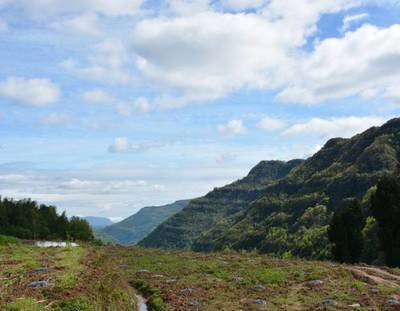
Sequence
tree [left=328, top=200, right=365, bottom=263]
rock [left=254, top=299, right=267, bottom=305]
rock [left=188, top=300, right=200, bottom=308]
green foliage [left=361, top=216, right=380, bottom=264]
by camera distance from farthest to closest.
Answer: green foliage [left=361, top=216, right=380, bottom=264]
tree [left=328, top=200, right=365, bottom=263]
rock [left=254, top=299, right=267, bottom=305]
rock [left=188, top=300, right=200, bottom=308]

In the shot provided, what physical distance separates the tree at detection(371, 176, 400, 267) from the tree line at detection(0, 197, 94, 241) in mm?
97870

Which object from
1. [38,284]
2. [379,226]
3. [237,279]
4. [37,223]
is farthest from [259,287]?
[37,223]

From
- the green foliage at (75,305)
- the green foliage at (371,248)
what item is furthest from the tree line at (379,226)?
the green foliage at (75,305)

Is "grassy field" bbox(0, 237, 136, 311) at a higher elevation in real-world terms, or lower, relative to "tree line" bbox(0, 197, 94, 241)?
lower

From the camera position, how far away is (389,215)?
7338 centimetres

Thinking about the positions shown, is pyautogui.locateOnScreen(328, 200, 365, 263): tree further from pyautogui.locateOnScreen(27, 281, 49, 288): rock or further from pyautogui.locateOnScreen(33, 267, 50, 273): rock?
pyautogui.locateOnScreen(27, 281, 49, 288): rock

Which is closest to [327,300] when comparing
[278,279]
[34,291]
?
[278,279]

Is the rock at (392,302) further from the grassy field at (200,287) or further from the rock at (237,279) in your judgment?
the rock at (237,279)

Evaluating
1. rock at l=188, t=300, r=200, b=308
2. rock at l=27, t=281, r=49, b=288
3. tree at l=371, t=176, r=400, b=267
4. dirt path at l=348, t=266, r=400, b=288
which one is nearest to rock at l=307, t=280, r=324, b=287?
dirt path at l=348, t=266, r=400, b=288

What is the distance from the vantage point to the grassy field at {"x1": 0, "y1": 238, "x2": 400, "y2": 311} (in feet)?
86.1

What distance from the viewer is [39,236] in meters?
149

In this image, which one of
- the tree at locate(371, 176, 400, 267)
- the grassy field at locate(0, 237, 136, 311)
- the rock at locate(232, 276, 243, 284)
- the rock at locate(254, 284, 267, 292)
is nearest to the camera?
the grassy field at locate(0, 237, 136, 311)

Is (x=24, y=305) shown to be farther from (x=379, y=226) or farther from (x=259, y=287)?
(x=379, y=226)

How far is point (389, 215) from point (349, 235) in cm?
727
